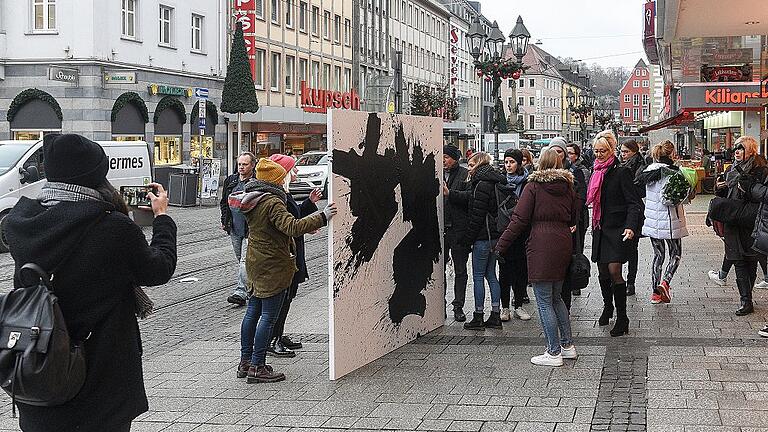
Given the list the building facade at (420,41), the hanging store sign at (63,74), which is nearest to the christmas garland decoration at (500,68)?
the hanging store sign at (63,74)

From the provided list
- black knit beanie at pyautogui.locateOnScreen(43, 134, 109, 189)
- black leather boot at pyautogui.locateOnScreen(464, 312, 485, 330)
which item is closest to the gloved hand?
black leather boot at pyautogui.locateOnScreen(464, 312, 485, 330)

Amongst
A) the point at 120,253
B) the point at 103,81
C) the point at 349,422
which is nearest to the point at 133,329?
the point at 120,253

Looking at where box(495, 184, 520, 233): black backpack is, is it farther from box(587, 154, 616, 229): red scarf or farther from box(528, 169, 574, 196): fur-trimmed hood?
box(528, 169, 574, 196): fur-trimmed hood

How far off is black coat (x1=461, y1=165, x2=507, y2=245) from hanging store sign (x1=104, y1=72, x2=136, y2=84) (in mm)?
25822

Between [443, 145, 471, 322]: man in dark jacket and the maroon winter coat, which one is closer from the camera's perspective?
the maroon winter coat

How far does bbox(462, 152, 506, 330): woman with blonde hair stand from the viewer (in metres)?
10.4

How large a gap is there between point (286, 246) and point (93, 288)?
386 cm

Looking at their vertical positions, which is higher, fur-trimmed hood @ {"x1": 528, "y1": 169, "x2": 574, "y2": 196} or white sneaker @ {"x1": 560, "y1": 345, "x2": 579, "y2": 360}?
fur-trimmed hood @ {"x1": 528, "y1": 169, "x2": 574, "y2": 196}

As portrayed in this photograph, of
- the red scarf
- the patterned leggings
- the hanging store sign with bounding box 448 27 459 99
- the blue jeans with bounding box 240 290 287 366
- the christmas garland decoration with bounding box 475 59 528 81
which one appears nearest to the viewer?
the blue jeans with bounding box 240 290 287 366

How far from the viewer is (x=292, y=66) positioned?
5491cm

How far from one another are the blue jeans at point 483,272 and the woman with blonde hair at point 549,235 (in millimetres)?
1651

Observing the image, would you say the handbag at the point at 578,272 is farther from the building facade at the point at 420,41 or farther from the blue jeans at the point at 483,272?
the building facade at the point at 420,41

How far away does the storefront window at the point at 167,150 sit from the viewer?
3947 centimetres

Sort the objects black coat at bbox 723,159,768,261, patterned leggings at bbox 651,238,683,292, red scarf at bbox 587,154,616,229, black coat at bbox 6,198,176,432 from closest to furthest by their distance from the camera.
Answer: black coat at bbox 6,198,176,432
red scarf at bbox 587,154,616,229
black coat at bbox 723,159,768,261
patterned leggings at bbox 651,238,683,292
